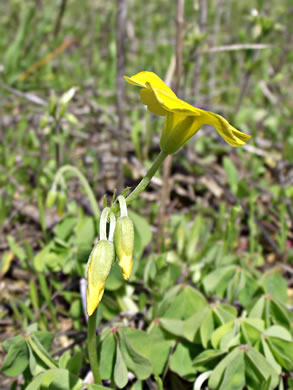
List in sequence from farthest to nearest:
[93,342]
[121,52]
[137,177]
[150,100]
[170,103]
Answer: [137,177] < [121,52] < [93,342] < [150,100] < [170,103]

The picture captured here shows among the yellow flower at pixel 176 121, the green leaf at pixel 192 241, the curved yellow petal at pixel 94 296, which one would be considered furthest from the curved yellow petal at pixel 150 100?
the green leaf at pixel 192 241

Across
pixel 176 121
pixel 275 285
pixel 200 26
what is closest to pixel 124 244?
pixel 176 121

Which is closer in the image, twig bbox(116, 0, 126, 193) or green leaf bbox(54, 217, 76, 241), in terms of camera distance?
green leaf bbox(54, 217, 76, 241)

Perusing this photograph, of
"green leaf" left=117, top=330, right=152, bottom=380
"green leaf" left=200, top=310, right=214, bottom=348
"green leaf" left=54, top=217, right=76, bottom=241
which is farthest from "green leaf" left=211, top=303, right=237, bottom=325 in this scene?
"green leaf" left=54, top=217, right=76, bottom=241

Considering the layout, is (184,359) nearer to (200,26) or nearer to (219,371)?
(219,371)

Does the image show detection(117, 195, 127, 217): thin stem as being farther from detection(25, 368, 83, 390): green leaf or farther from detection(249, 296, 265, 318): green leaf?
detection(249, 296, 265, 318): green leaf

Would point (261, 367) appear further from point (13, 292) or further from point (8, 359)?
Answer: point (13, 292)
